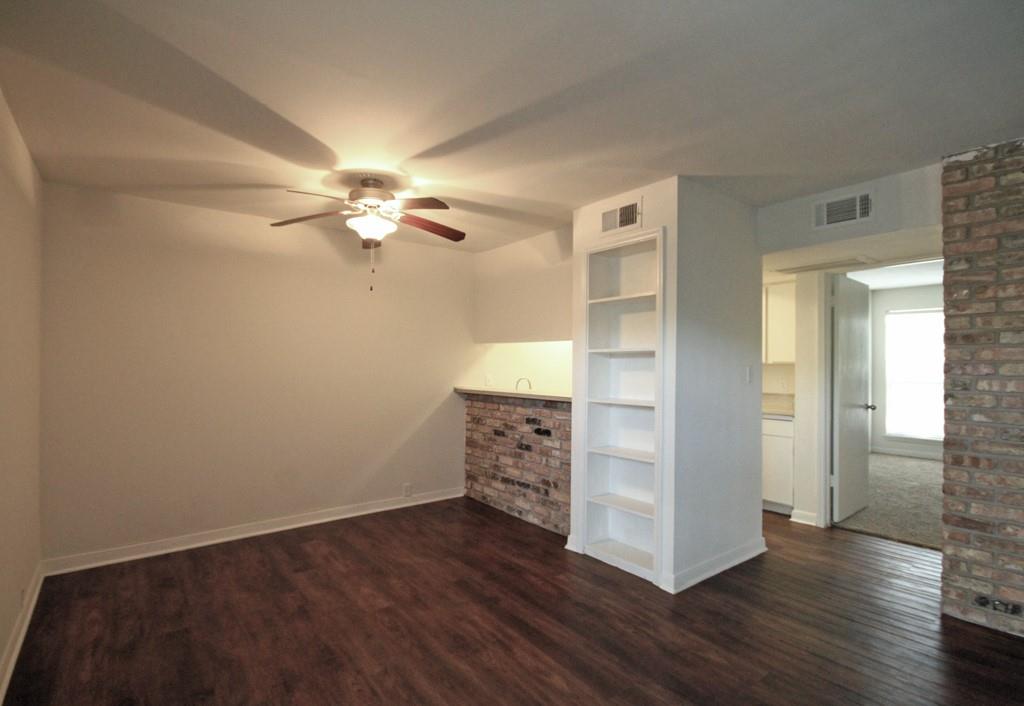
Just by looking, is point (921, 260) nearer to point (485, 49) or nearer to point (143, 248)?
point (485, 49)

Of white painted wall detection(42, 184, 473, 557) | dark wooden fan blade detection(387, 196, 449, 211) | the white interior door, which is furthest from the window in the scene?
dark wooden fan blade detection(387, 196, 449, 211)

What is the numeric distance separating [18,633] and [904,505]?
6.91m

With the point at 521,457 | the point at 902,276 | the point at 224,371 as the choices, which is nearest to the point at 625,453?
the point at 521,457

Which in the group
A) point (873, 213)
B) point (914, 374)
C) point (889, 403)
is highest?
point (873, 213)

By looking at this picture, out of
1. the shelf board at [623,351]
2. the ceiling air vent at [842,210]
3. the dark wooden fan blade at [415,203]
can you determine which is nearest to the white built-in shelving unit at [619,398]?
the shelf board at [623,351]

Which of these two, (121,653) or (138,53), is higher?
(138,53)

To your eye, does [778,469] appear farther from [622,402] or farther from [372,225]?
[372,225]

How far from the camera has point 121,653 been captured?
247cm

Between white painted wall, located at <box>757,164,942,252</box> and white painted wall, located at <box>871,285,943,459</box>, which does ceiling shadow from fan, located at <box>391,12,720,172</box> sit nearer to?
white painted wall, located at <box>757,164,942,252</box>

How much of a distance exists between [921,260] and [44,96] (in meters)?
5.41

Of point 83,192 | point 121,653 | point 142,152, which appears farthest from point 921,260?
point 83,192

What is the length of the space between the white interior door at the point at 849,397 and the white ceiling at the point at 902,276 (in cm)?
158

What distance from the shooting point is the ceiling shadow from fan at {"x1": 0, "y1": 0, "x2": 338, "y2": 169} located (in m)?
1.71

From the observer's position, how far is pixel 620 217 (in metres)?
3.55
